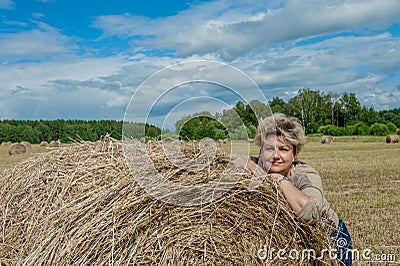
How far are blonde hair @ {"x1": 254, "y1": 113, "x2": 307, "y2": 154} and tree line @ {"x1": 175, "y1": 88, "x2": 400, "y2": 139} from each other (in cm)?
16

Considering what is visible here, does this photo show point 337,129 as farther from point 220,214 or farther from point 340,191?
point 220,214

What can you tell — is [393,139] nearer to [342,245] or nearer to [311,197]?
[342,245]

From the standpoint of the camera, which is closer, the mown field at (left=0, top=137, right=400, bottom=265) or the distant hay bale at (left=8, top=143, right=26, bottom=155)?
the mown field at (left=0, top=137, right=400, bottom=265)

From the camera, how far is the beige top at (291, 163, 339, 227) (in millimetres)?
3652

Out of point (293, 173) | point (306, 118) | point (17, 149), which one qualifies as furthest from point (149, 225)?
point (306, 118)

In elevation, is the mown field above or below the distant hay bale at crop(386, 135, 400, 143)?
below

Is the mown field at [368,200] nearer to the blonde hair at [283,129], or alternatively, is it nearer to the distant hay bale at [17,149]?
the blonde hair at [283,129]

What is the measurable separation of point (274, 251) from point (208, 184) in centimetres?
76

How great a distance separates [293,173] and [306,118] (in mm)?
68742

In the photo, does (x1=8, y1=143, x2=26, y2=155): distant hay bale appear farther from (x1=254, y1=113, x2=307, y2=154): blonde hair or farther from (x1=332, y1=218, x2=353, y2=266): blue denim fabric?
(x1=332, y1=218, x2=353, y2=266): blue denim fabric

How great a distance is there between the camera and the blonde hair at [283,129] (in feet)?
13.6

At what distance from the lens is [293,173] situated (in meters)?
4.15

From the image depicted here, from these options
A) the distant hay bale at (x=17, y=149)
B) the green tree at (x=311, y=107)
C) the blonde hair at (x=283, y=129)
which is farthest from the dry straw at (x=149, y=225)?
the green tree at (x=311, y=107)

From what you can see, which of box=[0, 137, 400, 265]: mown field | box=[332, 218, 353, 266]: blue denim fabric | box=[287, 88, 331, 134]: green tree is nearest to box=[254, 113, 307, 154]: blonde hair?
box=[0, 137, 400, 265]: mown field
